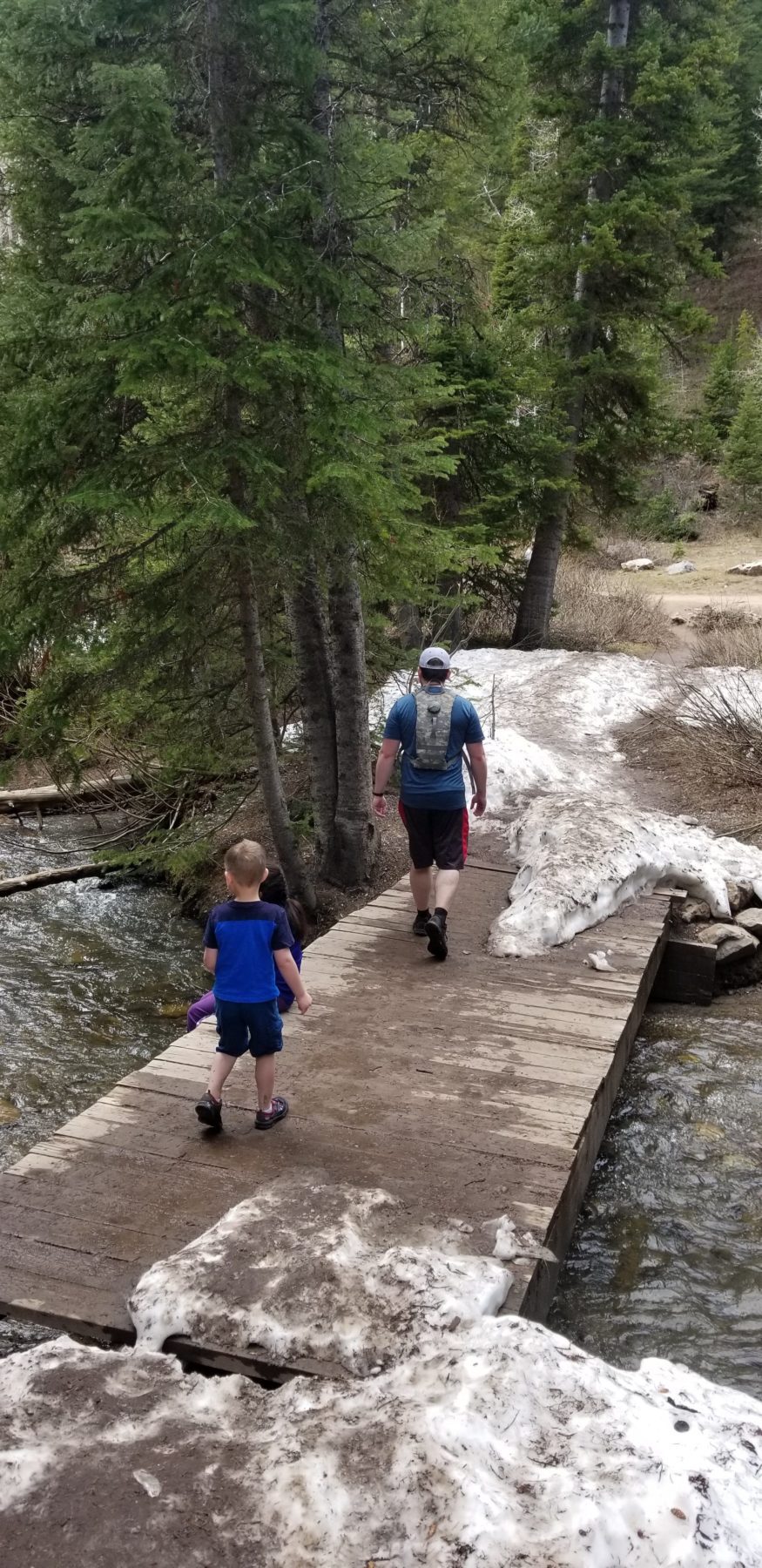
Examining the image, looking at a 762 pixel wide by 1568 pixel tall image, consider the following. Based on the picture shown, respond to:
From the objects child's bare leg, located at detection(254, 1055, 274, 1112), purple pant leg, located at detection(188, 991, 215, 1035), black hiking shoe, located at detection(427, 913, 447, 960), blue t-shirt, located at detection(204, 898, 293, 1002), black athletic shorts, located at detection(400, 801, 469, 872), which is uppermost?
blue t-shirt, located at detection(204, 898, 293, 1002)

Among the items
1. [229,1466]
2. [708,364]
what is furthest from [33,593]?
[708,364]

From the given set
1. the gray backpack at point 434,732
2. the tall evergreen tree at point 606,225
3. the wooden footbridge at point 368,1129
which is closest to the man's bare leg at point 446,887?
the wooden footbridge at point 368,1129

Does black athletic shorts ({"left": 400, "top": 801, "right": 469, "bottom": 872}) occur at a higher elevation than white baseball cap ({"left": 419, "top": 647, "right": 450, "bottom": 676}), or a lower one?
lower

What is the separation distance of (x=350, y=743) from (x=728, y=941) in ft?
11.8

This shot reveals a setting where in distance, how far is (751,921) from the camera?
320 inches

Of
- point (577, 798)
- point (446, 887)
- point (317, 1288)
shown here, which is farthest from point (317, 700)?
point (317, 1288)

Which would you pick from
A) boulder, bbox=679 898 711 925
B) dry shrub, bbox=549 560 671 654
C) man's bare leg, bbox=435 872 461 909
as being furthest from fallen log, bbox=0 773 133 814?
dry shrub, bbox=549 560 671 654

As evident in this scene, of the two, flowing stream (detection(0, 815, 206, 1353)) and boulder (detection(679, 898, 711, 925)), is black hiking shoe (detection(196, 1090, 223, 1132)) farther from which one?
boulder (detection(679, 898, 711, 925))

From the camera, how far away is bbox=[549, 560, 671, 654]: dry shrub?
18.3 meters

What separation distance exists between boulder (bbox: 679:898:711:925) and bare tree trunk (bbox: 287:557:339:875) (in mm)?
3311

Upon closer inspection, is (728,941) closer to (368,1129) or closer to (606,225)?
(368,1129)

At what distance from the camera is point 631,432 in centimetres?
1719

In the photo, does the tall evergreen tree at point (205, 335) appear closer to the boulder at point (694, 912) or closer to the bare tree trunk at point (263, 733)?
the bare tree trunk at point (263, 733)

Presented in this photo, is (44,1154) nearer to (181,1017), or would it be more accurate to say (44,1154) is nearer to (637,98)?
(181,1017)
